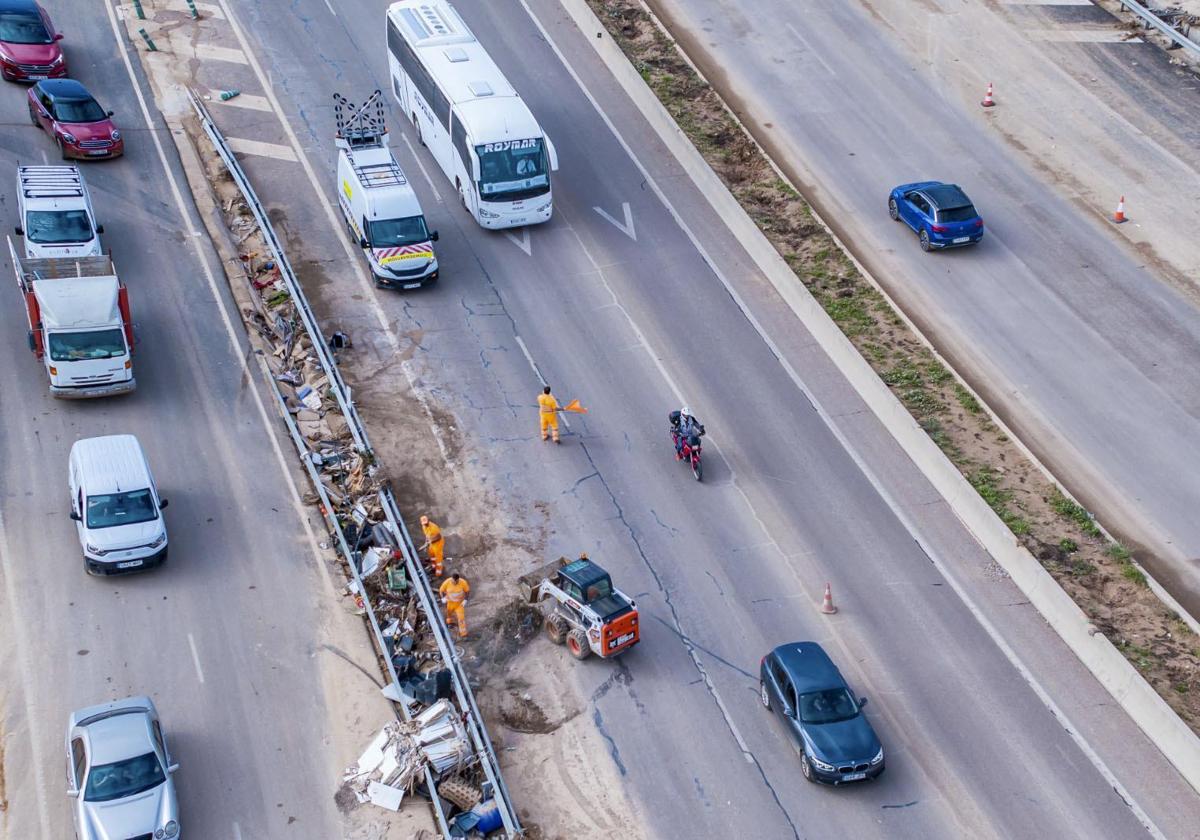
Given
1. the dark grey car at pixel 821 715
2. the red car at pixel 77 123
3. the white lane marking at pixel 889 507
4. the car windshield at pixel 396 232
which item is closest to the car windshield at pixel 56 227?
the red car at pixel 77 123

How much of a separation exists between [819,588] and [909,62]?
26042 millimetres

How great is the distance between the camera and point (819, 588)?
29453mm

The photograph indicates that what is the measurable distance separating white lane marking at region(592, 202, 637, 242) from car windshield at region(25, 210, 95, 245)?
1454 centimetres

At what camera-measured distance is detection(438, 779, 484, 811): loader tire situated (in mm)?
24797

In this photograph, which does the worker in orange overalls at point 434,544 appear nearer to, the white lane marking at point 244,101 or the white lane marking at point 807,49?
the white lane marking at point 244,101

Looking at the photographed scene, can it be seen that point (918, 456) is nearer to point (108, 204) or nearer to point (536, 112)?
point (536, 112)

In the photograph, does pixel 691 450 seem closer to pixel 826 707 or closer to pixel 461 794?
pixel 826 707

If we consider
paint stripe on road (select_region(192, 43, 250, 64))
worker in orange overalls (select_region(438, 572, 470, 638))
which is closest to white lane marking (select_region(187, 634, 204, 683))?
worker in orange overalls (select_region(438, 572, 470, 638))

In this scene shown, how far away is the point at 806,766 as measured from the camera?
25312mm

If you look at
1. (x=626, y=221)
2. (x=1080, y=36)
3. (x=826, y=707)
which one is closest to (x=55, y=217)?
(x=626, y=221)

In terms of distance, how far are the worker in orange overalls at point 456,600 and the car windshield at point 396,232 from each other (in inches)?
483

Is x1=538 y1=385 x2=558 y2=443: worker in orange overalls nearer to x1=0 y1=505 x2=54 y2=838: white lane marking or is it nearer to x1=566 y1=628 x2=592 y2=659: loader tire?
x1=566 y1=628 x2=592 y2=659: loader tire

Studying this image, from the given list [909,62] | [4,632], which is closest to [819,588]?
[4,632]

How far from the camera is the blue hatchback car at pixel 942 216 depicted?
3928 centimetres
